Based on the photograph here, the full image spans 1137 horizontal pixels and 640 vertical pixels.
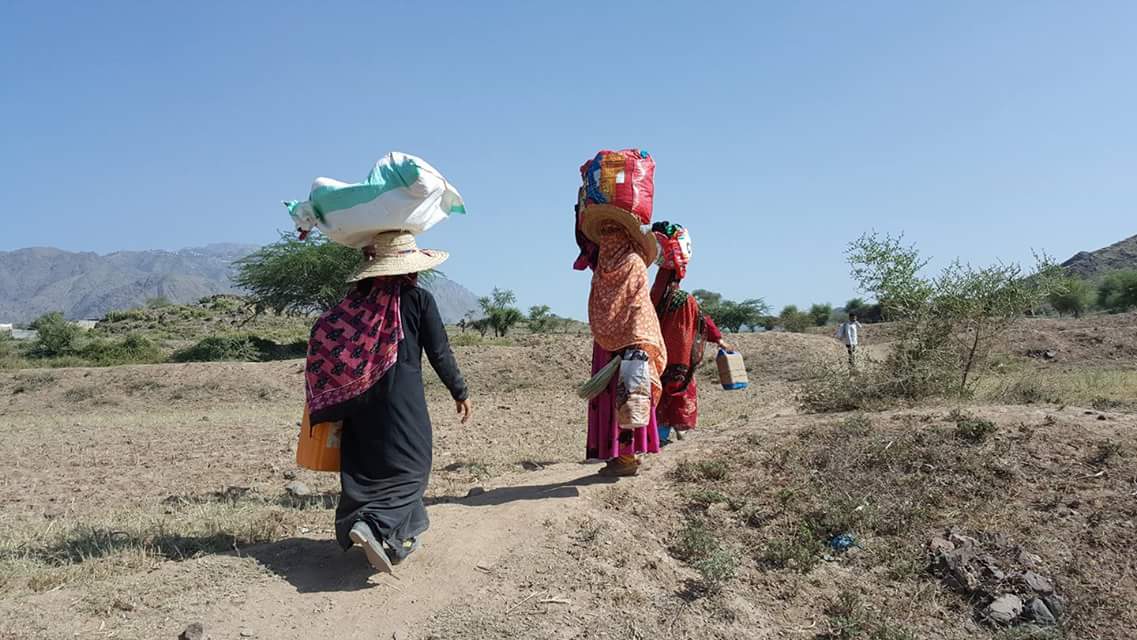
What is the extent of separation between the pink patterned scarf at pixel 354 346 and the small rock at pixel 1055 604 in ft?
11.4

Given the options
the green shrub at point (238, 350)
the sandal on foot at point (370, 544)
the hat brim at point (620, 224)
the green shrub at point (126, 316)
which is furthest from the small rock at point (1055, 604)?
the green shrub at point (126, 316)

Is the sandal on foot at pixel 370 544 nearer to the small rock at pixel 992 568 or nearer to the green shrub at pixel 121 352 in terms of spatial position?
the small rock at pixel 992 568

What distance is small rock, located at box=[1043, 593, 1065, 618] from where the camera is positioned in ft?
13.5

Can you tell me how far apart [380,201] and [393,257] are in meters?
0.29

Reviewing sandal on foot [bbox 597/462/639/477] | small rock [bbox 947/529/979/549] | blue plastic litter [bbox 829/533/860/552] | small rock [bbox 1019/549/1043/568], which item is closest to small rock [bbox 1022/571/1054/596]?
small rock [bbox 1019/549/1043/568]

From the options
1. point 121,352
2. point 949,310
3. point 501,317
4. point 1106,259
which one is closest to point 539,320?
point 501,317

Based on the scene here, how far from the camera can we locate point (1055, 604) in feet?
13.5

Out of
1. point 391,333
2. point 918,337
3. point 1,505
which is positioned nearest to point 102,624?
point 391,333

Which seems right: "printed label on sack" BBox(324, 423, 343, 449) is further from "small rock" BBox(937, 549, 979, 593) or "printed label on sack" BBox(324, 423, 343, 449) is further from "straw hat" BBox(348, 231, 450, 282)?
"small rock" BBox(937, 549, 979, 593)

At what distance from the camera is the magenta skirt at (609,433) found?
18.3 ft

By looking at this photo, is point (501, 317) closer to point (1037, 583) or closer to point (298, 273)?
point (298, 273)

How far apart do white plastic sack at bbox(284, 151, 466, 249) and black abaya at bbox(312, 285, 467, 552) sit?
376 millimetres

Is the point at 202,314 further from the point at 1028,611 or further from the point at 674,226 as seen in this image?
the point at 1028,611

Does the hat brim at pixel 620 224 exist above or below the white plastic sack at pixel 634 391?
above
